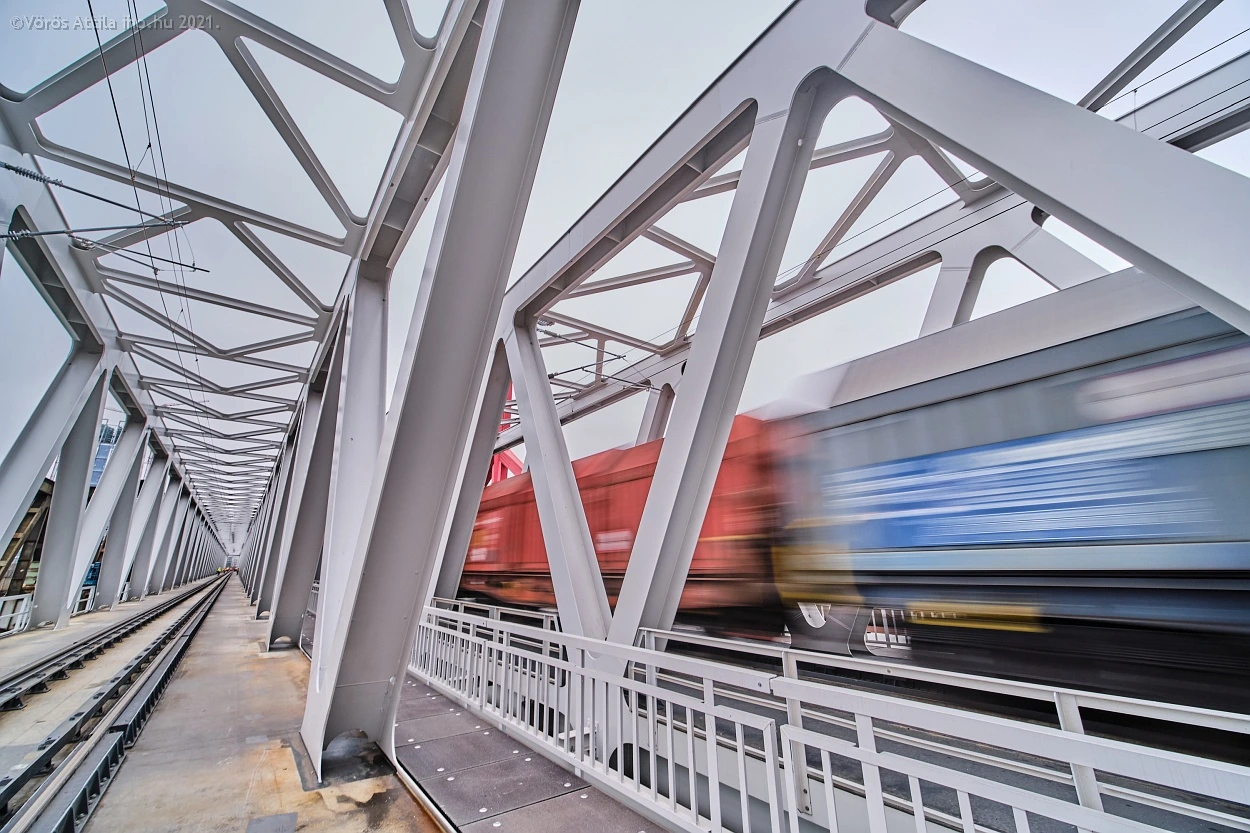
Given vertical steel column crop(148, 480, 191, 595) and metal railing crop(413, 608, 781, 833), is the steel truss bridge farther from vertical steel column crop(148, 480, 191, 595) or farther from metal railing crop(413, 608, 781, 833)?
vertical steel column crop(148, 480, 191, 595)

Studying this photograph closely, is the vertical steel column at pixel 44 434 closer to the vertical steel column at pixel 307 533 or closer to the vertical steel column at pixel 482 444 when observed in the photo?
the vertical steel column at pixel 307 533

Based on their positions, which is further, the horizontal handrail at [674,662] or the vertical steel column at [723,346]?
A: the vertical steel column at [723,346]

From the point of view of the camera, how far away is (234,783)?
11.6 feet

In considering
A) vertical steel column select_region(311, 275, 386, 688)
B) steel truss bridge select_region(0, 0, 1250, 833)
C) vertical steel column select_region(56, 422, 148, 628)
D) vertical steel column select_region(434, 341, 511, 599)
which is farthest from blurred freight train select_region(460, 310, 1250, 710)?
vertical steel column select_region(56, 422, 148, 628)

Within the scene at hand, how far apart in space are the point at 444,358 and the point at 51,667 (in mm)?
8856

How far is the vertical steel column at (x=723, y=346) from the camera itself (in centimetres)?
352

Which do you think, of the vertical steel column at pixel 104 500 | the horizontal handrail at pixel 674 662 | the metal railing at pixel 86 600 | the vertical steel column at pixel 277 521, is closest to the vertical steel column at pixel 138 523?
the metal railing at pixel 86 600

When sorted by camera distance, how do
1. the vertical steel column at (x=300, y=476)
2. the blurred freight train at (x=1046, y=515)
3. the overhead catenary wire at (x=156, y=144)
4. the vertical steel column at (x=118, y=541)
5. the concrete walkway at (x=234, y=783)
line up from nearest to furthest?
the concrete walkway at (x=234, y=783) < the blurred freight train at (x=1046, y=515) < the overhead catenary wire at (x=156, y=144) < the vertical steel column at (x=300, y=476) < the vertical steel column at (x=118, y=541)

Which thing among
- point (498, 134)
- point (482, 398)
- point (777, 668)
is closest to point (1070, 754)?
point (498, 134)

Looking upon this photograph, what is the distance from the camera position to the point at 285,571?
29.0 ft

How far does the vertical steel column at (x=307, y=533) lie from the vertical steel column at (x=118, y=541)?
10958 mm

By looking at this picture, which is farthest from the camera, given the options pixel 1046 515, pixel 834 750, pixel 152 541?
pixel 152 541

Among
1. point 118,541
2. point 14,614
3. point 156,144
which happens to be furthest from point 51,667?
point 118,541

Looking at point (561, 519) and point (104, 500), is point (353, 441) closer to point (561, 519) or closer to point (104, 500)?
point (561, 519)
